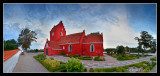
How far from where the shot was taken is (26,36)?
6.26 metres

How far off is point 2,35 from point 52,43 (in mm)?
8854

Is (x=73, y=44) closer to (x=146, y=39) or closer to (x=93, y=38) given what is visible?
(x=93, y=38)

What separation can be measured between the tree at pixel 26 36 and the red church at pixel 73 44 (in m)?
5.26

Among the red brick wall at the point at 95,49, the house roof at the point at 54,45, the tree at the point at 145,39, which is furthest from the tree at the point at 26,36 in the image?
the tree at the point at 145,39

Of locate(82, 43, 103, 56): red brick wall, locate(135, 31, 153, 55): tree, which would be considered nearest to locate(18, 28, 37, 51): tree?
locate(82, 43, 103, 56): red brick wall

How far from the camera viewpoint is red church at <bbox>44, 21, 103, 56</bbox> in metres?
11.9

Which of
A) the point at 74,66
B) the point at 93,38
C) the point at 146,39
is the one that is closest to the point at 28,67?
the point at 74,66

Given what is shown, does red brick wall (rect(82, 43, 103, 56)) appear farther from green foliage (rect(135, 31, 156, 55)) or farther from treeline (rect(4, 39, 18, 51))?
treeline (rect(4, 39, 18, 51))

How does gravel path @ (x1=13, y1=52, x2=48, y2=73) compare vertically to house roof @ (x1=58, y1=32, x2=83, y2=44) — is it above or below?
below

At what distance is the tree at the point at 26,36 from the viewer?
5.61m

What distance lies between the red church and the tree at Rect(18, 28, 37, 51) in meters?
5.26

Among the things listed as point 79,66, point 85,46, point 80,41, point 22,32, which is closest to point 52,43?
point 80,41

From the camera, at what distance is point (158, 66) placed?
4500mm

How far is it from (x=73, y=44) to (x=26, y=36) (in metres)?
8.17
